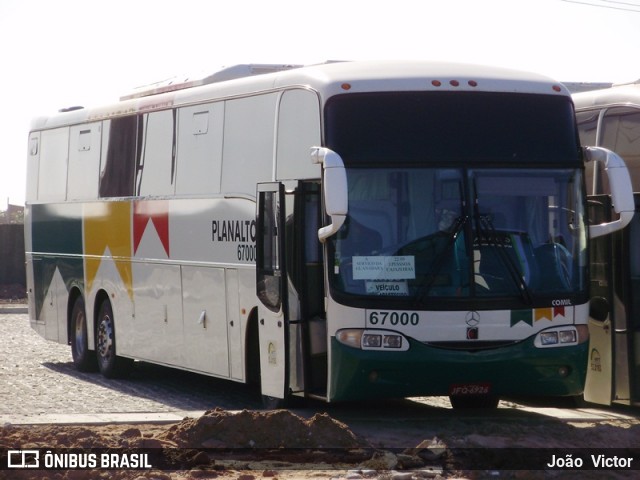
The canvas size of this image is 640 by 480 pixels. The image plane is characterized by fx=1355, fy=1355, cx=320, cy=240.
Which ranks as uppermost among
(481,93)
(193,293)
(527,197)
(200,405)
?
(481,93)

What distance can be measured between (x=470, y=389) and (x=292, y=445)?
221 cm

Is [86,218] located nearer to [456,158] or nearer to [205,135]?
[205,135]

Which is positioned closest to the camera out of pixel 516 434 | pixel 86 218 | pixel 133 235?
pixel 516 434

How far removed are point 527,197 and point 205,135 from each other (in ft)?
14.8

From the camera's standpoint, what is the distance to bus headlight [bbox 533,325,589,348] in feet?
40.7

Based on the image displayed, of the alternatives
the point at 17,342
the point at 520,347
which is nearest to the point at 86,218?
the point at 17,342

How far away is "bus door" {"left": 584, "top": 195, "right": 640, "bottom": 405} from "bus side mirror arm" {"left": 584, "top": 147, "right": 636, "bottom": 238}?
734 millimetres

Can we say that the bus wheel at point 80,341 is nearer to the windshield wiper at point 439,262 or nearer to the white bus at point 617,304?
the white bus at point 617,304

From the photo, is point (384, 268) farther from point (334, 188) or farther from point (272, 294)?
point (272, 294)

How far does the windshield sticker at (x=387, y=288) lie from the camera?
12109 mm

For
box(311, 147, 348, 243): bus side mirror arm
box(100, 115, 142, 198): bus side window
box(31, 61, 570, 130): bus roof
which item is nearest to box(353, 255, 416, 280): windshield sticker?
box(311, 147, 348, 243): bus side mirror arm

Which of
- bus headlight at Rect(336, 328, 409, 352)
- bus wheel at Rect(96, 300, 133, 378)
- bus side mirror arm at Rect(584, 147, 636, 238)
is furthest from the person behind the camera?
bus wheel at Rect(96, 300, 133, 378)

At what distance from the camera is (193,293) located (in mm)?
15672

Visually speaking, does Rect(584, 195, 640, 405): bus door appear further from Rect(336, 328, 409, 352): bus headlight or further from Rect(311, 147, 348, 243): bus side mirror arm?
Rect(311, 147, 348, 243): bus side mirror arm
